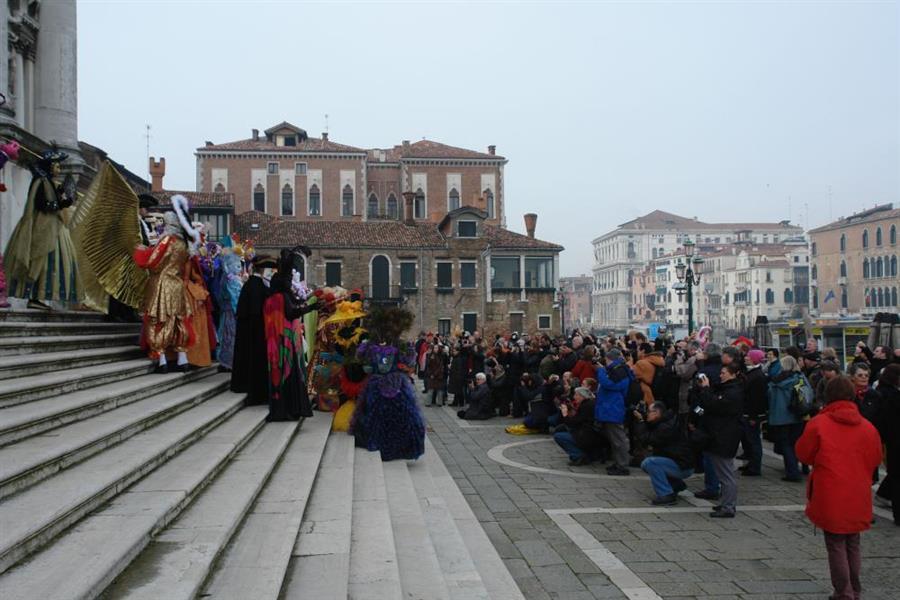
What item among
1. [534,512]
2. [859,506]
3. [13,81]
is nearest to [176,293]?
[534,512]

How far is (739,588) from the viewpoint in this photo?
508cm

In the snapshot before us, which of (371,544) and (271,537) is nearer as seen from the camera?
(271,537)

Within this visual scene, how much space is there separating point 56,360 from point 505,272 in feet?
130

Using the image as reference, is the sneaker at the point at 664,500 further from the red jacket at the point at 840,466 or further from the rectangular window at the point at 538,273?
the rectangular window at the point at 538,273

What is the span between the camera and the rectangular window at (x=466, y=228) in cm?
4319

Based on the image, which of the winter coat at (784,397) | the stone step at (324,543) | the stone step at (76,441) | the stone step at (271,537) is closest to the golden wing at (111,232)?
the stone step at (76,441)

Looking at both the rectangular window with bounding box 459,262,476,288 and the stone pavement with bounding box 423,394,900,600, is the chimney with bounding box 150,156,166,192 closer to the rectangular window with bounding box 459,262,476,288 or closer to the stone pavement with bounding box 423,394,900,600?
the rectangular window with bounding box 459,262,476,288

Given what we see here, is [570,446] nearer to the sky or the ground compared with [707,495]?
nearer to the sky

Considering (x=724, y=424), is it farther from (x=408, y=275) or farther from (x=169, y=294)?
(x=408, y=275)

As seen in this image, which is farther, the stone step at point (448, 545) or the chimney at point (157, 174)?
the chimney at point (157, 174)

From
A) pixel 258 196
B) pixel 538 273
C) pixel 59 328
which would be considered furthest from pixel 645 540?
pixel 258 196

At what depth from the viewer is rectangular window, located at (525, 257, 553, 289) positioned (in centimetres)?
4481

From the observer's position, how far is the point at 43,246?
27.0ft

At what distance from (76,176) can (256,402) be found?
22.6 ft
